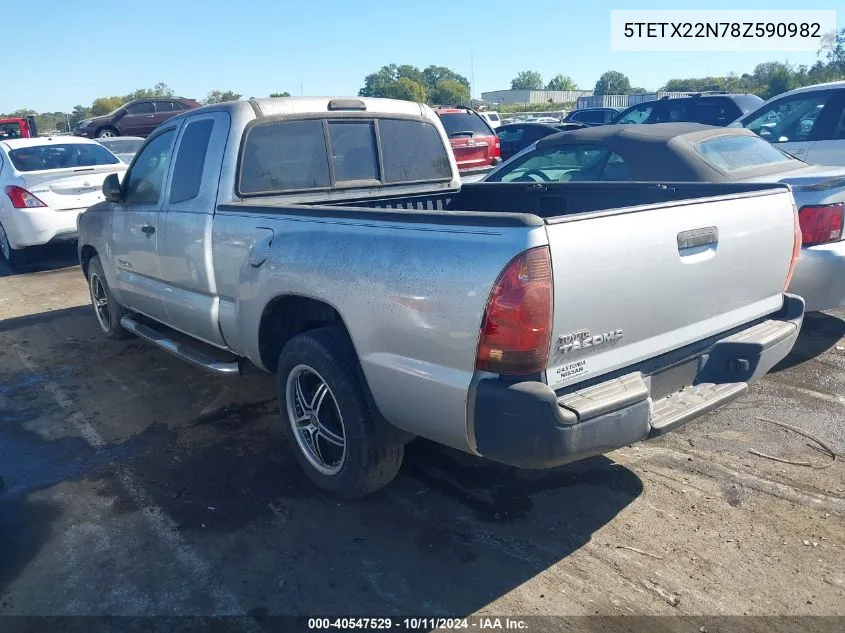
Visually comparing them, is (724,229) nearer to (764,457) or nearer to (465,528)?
(764,457)

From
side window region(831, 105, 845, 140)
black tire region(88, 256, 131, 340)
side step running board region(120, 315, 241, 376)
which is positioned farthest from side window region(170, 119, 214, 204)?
side window region(831, 105, 845, 140)

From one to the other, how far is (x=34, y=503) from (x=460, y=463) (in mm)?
2265

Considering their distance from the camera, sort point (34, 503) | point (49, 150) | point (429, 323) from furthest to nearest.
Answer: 1. point (49, 150)
2. point (34, 503)
3. point (429, 323)

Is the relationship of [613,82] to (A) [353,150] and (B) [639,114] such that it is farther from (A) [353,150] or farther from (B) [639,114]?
(A) [353,150]

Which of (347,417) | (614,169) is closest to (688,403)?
(347,417)

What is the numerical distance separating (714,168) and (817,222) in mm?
958

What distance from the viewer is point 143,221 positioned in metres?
4.90

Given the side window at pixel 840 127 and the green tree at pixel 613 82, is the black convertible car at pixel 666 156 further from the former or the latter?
the green tree at pixel 613 82

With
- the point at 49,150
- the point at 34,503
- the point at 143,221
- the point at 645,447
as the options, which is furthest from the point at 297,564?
the point at 49,150

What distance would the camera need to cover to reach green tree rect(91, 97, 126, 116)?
2335 inches

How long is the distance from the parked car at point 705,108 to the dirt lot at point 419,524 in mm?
8986

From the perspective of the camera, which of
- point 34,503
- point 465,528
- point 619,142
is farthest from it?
point 619,142

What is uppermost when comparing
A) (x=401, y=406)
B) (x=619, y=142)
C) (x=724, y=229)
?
(x=619, y=142)

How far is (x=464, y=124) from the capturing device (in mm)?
13070
